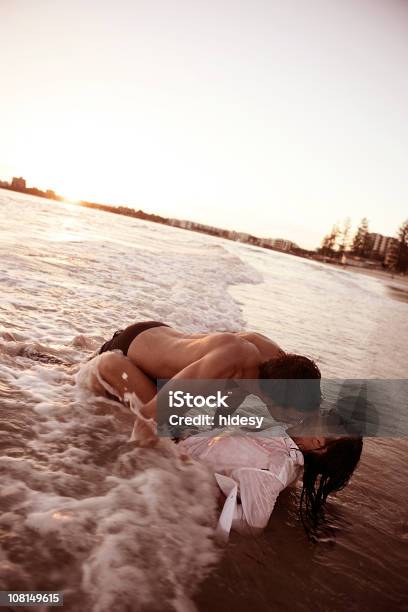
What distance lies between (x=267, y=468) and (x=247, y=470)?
20cm

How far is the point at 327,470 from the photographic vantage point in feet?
8.66

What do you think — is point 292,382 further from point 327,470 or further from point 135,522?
point 135,522

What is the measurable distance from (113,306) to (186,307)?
171 cm

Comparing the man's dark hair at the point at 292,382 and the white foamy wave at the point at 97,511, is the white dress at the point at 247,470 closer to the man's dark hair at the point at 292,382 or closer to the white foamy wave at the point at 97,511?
the white foamy wave at the point at 97,511

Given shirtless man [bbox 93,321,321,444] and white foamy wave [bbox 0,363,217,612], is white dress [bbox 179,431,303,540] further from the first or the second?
shirtless man [bbox 93,321,321,444]

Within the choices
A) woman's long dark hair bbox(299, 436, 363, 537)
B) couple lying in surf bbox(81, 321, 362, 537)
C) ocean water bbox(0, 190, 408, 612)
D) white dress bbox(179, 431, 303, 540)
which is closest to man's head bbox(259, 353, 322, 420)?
couple lying in surf bbox(81, 321, 362, 537)

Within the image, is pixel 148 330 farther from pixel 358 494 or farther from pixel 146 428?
pixel 358 494

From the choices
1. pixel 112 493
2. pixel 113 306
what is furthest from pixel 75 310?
pixel 112 493

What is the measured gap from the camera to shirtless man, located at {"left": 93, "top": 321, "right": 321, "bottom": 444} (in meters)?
2.65

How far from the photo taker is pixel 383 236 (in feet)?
570

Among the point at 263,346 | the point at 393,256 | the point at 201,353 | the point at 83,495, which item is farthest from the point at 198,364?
the point at 393,256

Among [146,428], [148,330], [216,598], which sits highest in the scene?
[148,330]

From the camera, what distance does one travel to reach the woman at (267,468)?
8.37 ft

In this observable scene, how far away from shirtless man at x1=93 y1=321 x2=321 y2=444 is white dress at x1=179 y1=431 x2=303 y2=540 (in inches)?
12.7
